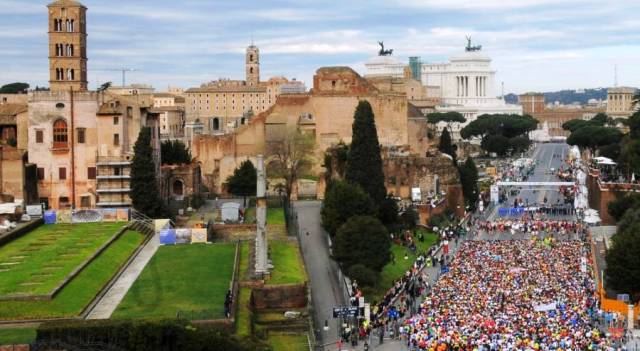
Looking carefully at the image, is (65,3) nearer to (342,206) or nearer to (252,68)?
(342,206)

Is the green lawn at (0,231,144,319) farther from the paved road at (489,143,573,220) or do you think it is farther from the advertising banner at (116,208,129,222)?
the paved road at (489,143,573,220)

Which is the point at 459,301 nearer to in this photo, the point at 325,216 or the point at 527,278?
the point at 527,278

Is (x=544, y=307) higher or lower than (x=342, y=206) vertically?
lower

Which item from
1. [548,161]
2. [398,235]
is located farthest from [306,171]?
[548,161]

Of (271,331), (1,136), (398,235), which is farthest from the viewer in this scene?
(1,136)

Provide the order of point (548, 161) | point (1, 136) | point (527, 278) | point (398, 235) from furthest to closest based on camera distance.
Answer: point (548, 161), point (1, 136), point (398, 235), point (527, 278)

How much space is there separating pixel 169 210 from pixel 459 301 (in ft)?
71.6

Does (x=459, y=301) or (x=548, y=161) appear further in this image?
(x=548, y=161)

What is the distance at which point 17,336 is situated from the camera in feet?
108

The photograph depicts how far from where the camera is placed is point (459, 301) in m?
44.8

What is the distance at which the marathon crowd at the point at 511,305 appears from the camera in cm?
3812

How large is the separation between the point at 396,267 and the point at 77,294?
21.3m

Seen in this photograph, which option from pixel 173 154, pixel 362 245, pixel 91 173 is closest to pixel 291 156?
pixel 173 154

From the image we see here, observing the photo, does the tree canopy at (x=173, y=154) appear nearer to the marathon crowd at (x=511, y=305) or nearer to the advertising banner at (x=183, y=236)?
the advertising banner at (x=183, y=236)
